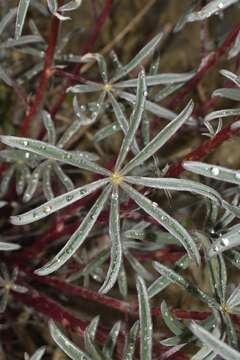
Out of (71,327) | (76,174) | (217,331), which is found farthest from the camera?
(76,174)

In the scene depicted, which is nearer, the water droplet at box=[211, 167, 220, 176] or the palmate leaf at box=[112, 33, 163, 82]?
the water droplet at box=[211, 167, 220, 176]

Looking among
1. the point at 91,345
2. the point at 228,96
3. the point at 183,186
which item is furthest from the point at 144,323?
the point at 228,96

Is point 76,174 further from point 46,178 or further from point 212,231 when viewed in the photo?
point 212,231

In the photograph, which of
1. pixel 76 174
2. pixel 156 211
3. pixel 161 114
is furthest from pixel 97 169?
pixel 76 174

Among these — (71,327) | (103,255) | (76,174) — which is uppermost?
(76,174)

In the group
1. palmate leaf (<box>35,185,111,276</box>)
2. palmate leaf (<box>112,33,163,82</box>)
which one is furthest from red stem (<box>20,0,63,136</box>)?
palmate leaf (<box>35,185,111,276</box>)

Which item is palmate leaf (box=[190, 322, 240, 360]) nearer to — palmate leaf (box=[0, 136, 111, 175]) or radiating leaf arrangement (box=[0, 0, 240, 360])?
radiating leaf arrangement (box=[0, 0, 240, 360])
